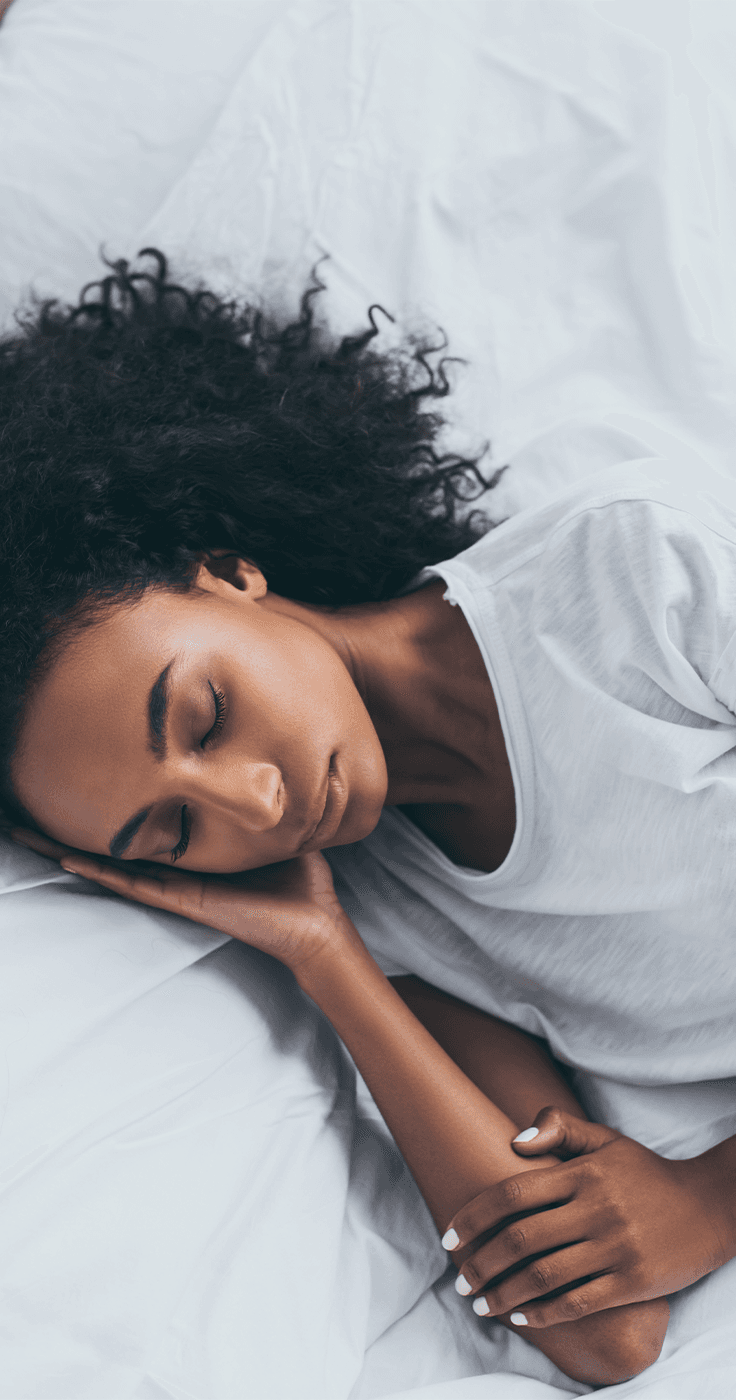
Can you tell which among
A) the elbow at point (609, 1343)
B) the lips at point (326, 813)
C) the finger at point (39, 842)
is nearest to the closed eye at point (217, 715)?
the lips at point (326, 813)

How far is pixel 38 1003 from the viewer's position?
85cm

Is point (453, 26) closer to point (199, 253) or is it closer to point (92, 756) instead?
point (199, 253)

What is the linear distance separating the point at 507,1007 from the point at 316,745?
1.49ft

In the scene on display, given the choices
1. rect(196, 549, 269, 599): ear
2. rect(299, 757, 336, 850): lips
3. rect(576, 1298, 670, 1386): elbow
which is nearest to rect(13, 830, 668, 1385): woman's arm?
rect(576, 1298, 670, 1386): elbow

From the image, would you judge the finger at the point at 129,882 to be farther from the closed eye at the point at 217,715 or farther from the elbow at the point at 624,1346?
the elbow at the point at 624,1346

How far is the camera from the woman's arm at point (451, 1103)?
86 centimetres

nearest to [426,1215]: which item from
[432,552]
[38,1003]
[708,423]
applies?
[38,1003]

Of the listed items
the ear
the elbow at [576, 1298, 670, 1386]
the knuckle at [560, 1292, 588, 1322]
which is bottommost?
the elbow at [576, 1298, 670, 1386]

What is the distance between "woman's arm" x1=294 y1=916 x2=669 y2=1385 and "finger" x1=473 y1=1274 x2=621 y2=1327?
29 millimetres

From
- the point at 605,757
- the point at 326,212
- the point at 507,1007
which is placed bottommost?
the point at 507,1007

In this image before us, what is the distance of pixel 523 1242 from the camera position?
0.84 m

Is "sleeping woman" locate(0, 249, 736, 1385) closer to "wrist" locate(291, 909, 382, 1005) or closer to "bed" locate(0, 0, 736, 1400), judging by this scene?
"wrist" locate(291, 909, 382, 1005)

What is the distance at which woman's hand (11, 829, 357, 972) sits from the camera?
3.21 feet

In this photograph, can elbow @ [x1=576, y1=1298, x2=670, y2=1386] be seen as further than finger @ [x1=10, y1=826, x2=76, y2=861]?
No
